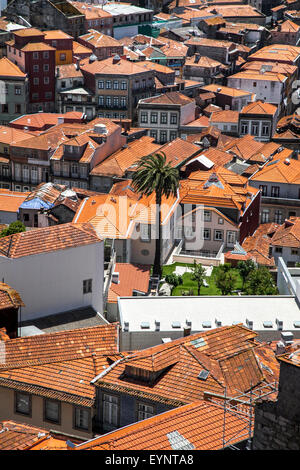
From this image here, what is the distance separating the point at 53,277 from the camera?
50.7 metres

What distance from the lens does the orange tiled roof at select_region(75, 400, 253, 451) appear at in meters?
29.6

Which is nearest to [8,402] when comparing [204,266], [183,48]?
[204,266]

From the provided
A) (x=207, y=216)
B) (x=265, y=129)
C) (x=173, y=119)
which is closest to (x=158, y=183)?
(x=207, y=216)

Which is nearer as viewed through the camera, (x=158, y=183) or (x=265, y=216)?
(x=158, y=183)

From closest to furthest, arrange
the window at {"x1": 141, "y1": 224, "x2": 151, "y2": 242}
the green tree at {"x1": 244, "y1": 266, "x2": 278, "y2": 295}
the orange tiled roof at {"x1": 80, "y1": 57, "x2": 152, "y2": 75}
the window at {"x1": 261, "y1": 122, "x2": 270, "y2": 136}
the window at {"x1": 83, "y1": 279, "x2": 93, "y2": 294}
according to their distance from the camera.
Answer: the window at {"x1": 83, "y1": 279, "x2": 93, "y2": 294}
the green tree at {"x1": 244, "y1": 266, "x2": 278, "y2": 295}
the window at {"x1": 141, "y1": 224, "x2": 151, "y2": 242}
the orange tiled roof at {"x1": 80, "y1": 57, "x2": 152, "y2": 75}
the window at {"x1": 261, "y1": 122, "x2": 270, "y2": 136}

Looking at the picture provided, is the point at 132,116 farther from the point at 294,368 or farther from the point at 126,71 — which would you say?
the point at 294,368

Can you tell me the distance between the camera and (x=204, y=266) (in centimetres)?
7862

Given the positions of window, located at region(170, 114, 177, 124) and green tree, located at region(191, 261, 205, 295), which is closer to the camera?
green tree, located at region(191, 261, 205, 295)

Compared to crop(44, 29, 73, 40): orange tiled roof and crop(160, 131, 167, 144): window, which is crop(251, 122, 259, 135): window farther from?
crop(44, 29, 73, 40): orange tiled roof

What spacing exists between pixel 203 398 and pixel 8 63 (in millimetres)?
86678

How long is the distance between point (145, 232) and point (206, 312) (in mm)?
28473

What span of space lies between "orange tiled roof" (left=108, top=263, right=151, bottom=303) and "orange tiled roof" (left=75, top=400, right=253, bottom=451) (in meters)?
31.1

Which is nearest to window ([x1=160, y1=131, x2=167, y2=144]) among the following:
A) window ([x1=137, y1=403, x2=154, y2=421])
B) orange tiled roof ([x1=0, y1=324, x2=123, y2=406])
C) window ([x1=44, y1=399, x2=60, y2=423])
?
orange tiled roof ([x1=0, y1=324, x2=123, y2=406])

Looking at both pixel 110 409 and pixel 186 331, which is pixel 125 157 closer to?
pixel 186 331
